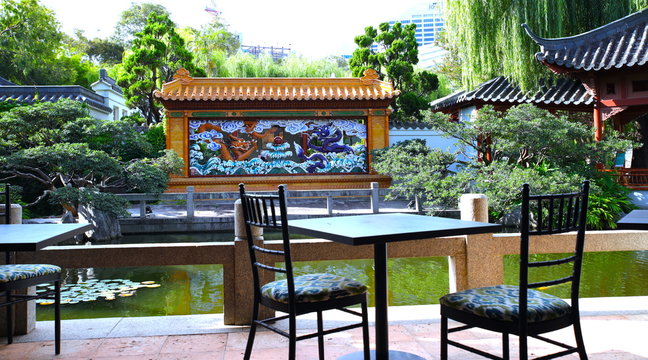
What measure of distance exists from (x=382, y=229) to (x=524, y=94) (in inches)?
341

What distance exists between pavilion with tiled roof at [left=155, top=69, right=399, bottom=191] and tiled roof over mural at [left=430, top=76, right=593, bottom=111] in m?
2.42

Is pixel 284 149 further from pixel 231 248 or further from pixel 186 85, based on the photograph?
pixel 231 248

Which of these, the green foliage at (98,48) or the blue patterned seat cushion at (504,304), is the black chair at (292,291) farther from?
the green foliage at (98,48)

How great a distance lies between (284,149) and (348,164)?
5.13 ft

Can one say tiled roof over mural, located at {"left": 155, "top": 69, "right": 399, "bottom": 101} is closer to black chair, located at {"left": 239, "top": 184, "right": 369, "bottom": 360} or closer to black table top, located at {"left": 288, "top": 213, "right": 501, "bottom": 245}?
black table top, located at {"left": 288, "top": 213, "right": 501, "bottom": 245}

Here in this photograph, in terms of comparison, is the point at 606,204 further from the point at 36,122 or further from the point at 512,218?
the point at 36,122

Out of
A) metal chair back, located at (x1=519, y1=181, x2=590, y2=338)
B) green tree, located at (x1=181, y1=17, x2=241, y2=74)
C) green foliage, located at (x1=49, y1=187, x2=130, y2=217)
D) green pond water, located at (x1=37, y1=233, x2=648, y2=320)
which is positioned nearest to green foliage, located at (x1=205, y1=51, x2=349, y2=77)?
green tree, located at (x1=181, y1=17, x2=241, y2=74)

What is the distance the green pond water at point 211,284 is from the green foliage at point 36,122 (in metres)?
3.28

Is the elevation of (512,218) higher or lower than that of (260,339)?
higher

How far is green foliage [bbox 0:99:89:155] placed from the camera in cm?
816

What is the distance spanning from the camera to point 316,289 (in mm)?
2102

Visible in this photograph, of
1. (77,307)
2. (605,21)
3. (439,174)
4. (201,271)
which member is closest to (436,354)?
(77,307)

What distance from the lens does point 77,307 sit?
4605mm

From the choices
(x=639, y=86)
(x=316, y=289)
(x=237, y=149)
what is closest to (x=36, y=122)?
(x=237, y=149)
